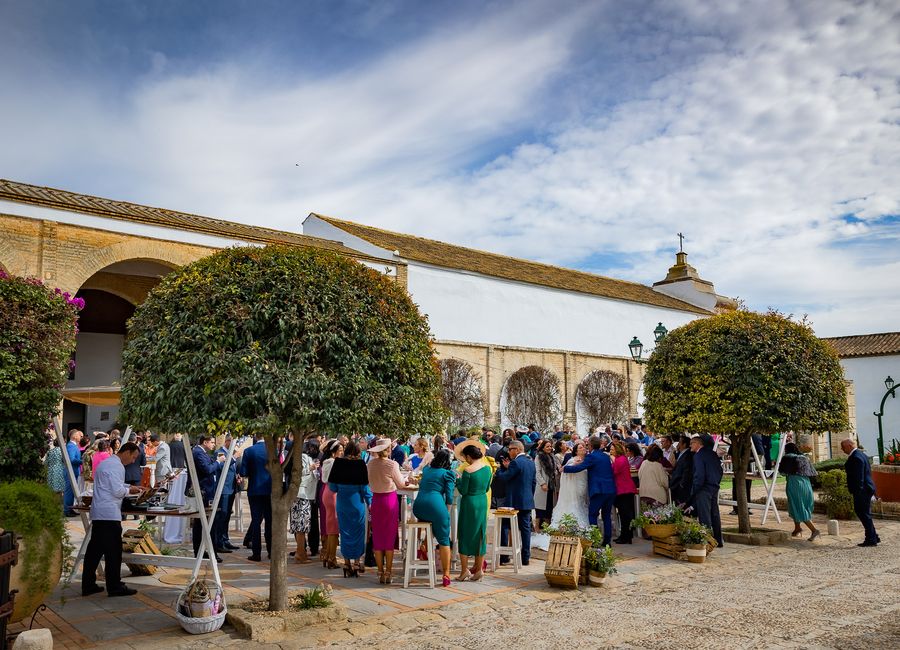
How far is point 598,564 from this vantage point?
8.13 meters

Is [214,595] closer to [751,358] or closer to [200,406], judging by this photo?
[200,406]

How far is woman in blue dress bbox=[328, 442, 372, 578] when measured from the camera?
8383mm

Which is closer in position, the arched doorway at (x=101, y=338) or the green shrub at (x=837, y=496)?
the green shrub at (x=837, y=496)

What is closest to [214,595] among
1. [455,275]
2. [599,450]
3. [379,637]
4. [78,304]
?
[379,637]

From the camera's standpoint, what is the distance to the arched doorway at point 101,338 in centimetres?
2300

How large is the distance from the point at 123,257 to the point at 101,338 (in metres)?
7.06

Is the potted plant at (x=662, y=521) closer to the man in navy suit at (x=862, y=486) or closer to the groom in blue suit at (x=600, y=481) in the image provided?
the groom in blue suit at (x=600, y=481)

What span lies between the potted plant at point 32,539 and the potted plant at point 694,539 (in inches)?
297

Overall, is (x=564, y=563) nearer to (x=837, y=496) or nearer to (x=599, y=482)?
(x=599, y=482)

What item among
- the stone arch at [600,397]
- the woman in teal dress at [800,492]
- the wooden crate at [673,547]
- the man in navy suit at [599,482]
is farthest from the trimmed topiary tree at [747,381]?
the stone arch at [600,397]

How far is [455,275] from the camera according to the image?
2834 centimetres

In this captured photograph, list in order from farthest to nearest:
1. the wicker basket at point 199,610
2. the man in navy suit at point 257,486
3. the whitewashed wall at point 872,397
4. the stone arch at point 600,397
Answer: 1. the whitewashed wall at point 872,397
2. the stone arch at point 600,397
3. the man in navy suit at point 257,486
4. the wicker basket at point 199,610

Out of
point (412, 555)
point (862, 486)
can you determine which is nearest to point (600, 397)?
point (862, 486)

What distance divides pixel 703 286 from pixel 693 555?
37.3 m
